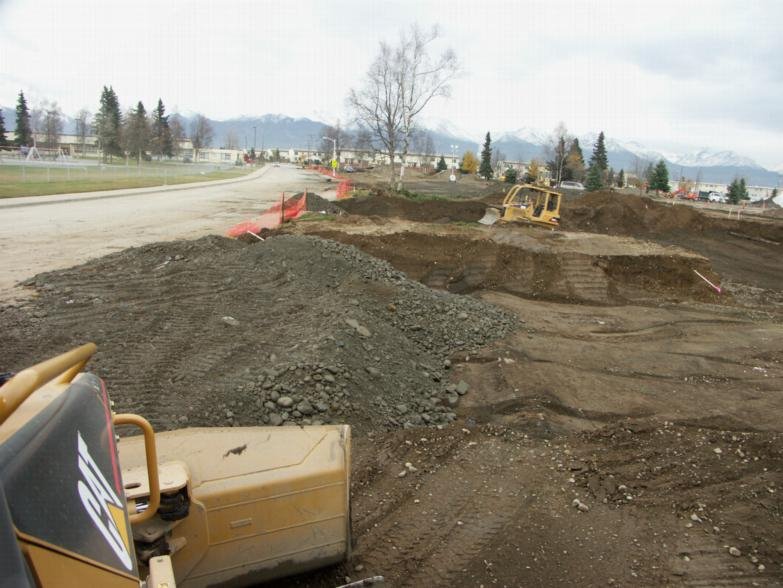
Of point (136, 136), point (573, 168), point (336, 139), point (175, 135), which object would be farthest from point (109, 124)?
point (573, 168)

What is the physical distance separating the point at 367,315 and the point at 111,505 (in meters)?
6.32

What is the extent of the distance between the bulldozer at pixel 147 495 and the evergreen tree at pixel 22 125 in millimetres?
88028

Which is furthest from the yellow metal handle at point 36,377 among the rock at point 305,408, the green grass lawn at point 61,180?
the green grass lawn at point 61,180

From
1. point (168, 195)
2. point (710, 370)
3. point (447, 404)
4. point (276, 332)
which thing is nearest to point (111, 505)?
point (447, 404)

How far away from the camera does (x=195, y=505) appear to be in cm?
279

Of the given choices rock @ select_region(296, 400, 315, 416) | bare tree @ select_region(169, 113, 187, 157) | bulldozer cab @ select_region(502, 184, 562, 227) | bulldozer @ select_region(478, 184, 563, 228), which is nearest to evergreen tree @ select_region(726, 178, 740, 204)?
bulldozer @ select_region(478, 184, 563, 228)

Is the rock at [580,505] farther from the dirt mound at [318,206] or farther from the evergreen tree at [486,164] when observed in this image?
the evergreen tree at [486,164]

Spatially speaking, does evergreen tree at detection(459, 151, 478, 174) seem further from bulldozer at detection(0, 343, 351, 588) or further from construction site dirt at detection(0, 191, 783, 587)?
bulldozer at detection(0, 343, 351, 588)

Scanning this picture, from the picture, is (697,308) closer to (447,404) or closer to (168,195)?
(447,404)

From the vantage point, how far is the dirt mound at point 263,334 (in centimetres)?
601

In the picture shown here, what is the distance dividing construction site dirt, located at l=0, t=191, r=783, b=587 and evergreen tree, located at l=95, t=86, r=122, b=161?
72.0m

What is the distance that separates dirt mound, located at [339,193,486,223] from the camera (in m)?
27.5

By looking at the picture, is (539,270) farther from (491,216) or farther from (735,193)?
(735,193)

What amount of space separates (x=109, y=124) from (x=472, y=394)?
80589 mm
